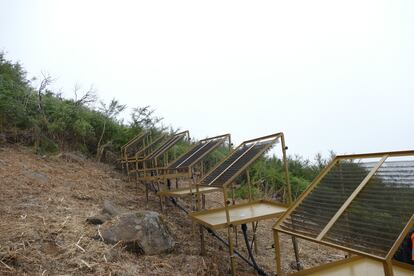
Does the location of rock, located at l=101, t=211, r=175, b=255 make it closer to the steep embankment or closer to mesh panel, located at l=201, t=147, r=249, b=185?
the steep embankment

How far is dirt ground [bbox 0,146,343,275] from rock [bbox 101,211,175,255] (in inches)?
3.8

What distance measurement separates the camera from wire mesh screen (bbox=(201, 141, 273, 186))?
11.0 feet

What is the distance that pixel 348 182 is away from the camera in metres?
2.28

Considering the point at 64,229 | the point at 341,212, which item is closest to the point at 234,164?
the point at 341,212

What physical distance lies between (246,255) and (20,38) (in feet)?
38.1

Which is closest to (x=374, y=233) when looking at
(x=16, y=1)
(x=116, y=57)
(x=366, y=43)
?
(x=16, y=1)

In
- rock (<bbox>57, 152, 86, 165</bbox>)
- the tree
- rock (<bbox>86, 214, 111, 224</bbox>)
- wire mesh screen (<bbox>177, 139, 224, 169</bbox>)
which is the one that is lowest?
rock (<bbox>86, 214, 111, 224</bbox>)

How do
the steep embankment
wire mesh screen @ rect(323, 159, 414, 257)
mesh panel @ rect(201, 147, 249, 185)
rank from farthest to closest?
mesh panel @ rect(201, 147, 249, 185), the steep embankment, wire mesh screen @ rect(323, 159, 414, 257)

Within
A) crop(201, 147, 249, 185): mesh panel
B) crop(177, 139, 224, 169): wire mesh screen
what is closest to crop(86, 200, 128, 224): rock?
crop(177, 139, 224, 169): wire mesh screen

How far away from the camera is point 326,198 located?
225cm

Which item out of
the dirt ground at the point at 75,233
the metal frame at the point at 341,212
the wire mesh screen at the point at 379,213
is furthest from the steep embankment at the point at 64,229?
the wire mesh screen at the point at 379,213

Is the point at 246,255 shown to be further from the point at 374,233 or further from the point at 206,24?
the point at 206,24

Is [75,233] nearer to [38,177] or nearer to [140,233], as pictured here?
[140,233]

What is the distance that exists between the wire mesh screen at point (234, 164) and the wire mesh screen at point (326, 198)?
966 millimetres
